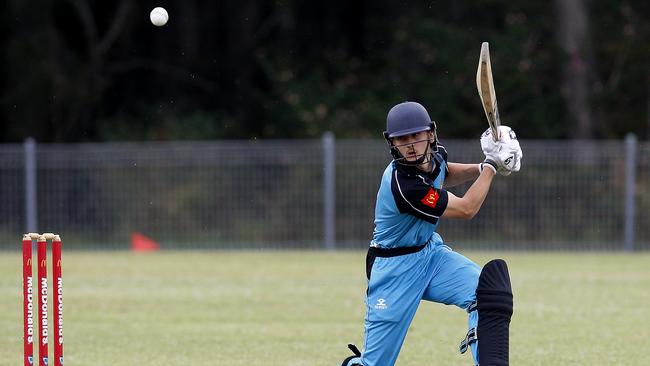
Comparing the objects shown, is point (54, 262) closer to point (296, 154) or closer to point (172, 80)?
point (296, 154)

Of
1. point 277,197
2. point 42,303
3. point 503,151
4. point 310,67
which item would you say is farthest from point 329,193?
point 503,151

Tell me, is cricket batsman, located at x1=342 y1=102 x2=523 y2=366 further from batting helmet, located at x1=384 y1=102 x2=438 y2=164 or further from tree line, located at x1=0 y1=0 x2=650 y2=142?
tree line, located at x1=0 y1=0 x2=650 y2=142

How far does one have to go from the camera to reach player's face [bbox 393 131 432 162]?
711cm

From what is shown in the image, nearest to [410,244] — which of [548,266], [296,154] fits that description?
[548,266]

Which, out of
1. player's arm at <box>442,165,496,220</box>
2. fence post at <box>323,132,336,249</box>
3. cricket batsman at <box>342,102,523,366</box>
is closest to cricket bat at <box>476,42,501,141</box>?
cricket batsman at <box>342,102,523,366</box>

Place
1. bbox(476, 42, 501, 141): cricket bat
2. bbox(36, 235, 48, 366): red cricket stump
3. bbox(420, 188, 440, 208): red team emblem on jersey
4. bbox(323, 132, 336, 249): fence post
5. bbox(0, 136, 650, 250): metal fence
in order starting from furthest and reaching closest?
bbox(323, 132, 336, 249): fence post → bbox(0, 136, 650, 250): metal fence → bbox(36, 235, 48, 366): red cricket stump → bbox(476, 42, 501, 141): cricket bat → bbox(420, 188, 440, 208): red team emblem on jersey

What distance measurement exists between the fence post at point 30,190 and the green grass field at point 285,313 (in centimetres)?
189

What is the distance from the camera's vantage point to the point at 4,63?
2591 cm

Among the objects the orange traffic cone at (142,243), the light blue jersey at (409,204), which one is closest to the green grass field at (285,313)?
the orange traffic cone at (142,243)

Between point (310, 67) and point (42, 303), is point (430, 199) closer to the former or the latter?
point (42, 303)

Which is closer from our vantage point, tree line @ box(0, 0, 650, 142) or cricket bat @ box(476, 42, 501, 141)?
cricket bat @ box(476, 42, 501, 141)

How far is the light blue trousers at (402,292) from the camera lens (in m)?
7.25

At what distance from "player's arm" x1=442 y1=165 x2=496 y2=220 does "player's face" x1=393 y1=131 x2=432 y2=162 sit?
1.02ft

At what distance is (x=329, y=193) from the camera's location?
70.1ft
